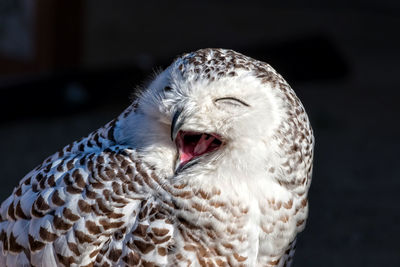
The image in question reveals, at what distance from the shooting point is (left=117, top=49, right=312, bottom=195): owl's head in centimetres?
213

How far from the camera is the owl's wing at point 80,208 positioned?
2.30 meters

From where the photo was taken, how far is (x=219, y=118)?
2.13 meters

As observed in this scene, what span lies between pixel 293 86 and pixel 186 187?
4252 mm

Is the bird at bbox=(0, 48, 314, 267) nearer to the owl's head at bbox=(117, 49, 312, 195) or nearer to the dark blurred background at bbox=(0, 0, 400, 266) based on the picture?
the owl's head at bbox=(117, 49, 312, 195)

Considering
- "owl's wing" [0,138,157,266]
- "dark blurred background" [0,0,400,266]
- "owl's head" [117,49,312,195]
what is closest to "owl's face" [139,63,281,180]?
"owl's head" [117,49,312,195]

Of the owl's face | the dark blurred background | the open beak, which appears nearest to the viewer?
the owl's face

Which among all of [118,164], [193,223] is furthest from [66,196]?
[193,223]

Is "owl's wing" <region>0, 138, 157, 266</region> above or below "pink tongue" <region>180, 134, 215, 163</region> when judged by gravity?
below

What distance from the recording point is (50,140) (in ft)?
18.1

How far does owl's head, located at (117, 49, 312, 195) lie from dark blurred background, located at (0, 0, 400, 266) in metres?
1.96

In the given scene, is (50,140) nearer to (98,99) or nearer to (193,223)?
(98,99)

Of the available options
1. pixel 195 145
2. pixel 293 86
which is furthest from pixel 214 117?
pixel 293 86

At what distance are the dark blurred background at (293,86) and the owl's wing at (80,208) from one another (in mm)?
1975

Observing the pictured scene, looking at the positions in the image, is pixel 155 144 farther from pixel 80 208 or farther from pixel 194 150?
pixel 80 208
